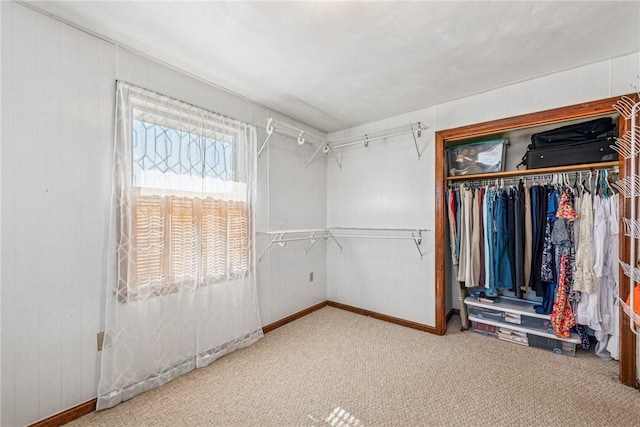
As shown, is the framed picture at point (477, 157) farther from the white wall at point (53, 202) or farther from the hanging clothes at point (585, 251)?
the white wall at point (53, 202)

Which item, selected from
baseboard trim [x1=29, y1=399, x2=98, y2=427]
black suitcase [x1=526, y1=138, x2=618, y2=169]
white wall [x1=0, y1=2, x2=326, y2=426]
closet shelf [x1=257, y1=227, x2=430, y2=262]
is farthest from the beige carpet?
black suitcase [x1=526, y1=138, x2=618, y2=169]

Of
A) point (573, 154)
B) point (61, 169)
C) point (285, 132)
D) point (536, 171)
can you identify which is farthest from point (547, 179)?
point (61, 169)

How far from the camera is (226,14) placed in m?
1.60

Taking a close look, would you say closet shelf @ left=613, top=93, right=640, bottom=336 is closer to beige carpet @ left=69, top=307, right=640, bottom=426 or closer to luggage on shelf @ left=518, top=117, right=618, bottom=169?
luggage on shelf @ left=518, top=117, right=618, bottom=169

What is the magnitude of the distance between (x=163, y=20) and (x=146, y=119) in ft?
2.20

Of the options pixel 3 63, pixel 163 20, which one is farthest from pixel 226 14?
pixel 3 63

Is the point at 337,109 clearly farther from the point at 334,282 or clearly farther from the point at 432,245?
the point at 334,282

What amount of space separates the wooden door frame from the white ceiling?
1.12 ft

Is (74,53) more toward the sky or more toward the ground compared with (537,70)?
more toward the ground

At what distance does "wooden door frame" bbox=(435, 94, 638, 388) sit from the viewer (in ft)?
6.41

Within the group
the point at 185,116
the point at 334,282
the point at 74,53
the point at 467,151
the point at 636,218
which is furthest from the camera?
the point at 334,282

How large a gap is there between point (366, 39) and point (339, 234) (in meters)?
2.40

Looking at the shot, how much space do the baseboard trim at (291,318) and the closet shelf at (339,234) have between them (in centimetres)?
74

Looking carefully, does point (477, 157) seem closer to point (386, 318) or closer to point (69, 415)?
point (386, 318)
